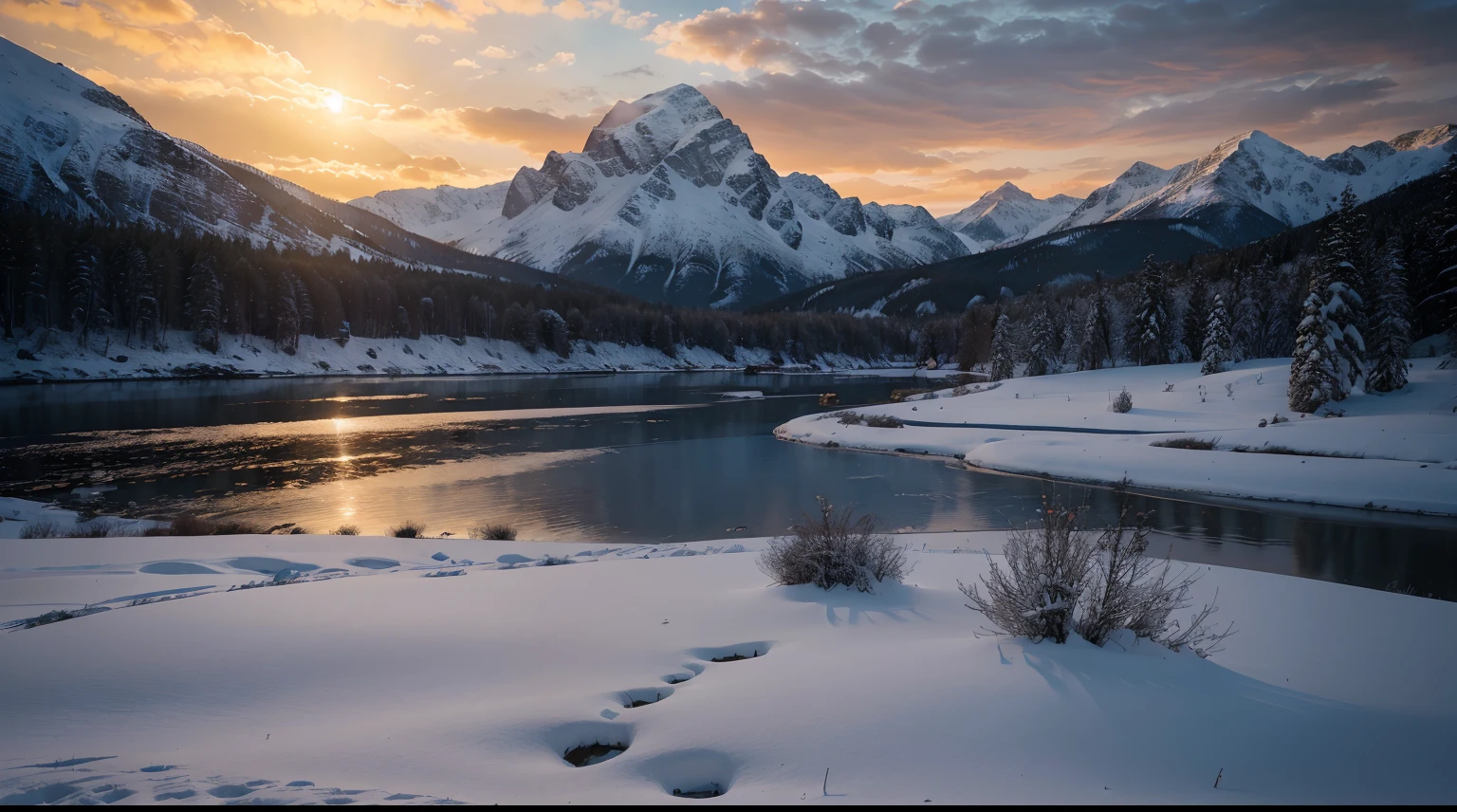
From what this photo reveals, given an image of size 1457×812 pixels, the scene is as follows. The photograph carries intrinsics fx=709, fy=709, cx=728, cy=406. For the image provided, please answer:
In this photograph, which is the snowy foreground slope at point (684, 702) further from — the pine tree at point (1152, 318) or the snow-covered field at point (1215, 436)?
the pine tree at point (1152, 318)

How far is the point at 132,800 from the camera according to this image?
408 centimetres

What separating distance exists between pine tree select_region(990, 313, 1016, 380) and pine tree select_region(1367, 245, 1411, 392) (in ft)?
129

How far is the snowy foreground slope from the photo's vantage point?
486 cm

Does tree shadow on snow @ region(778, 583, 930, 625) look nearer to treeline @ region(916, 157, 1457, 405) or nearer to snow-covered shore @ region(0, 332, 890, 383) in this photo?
treeline @ region(916, 157, 1457, 405)

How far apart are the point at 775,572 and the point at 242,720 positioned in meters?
7.28

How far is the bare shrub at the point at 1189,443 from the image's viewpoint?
3372cm

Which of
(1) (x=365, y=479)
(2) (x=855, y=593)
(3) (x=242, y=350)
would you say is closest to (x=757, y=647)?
(2) (x=855, y=593)

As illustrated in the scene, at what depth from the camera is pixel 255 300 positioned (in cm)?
9444

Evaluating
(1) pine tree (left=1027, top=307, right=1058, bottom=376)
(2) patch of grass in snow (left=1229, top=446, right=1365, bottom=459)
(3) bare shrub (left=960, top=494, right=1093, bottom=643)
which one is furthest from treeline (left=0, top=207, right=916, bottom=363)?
(2) patch of grass in snow (left=1229, top=446, right=1365, bottom=459)

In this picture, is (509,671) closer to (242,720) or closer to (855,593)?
(242,720)

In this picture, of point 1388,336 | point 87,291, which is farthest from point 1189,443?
point 87,291

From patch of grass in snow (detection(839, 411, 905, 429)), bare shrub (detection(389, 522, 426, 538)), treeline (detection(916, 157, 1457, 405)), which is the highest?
treeline (detection(916, 157, 1457, 405))

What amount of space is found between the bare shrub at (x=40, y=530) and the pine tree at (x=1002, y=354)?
78.2m

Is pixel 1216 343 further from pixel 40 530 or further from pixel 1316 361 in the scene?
pixel 40 530
